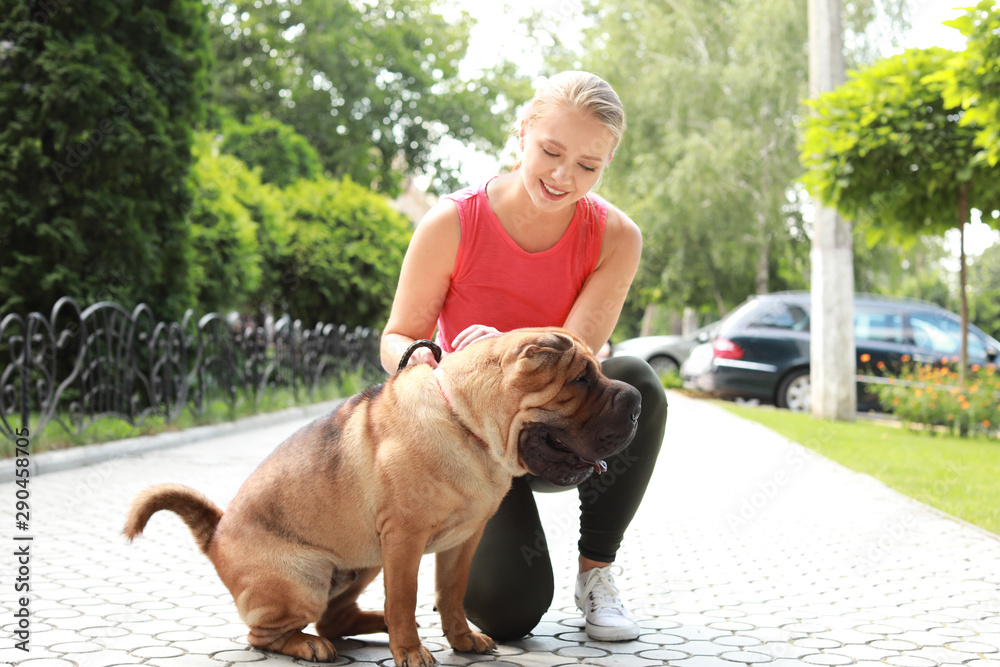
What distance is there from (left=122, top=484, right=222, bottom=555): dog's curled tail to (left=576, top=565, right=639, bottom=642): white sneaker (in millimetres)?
1460

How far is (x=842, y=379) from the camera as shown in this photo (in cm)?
1280

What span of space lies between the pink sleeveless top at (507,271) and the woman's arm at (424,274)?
0.04 m

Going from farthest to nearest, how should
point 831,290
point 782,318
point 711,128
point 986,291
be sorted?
point 986,291 → point 711,128 → point 782,318 → point 831,290

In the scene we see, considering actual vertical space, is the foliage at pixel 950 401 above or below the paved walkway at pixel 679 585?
above

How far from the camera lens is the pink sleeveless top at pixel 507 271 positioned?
3.46 metres

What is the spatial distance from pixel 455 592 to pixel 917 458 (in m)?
7.05

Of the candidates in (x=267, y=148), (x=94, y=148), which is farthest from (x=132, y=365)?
(x=267, y=148)

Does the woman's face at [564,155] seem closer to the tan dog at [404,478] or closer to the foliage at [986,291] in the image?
the tan dog at [404,478]

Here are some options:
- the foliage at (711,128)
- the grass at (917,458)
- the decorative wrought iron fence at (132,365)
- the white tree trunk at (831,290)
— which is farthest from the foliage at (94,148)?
the foliage at (711,128)

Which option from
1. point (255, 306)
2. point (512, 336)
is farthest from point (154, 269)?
point (512, 336)

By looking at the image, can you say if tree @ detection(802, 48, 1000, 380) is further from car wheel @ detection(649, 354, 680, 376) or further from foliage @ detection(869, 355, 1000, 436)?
car wheel @ detection(649, 354, 680, 376)

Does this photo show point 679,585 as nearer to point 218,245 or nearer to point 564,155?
point 564,155

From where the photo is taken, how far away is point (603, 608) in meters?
3.36

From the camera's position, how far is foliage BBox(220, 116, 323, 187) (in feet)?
74.2
